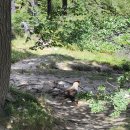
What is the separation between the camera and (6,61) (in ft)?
36.2

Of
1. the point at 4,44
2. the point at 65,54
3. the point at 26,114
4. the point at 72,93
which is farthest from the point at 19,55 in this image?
the point at 4,44

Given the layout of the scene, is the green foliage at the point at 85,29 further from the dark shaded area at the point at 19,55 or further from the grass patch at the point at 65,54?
the grass patch at the point at 65,54

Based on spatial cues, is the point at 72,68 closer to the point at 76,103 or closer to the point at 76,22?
the point at 76,103

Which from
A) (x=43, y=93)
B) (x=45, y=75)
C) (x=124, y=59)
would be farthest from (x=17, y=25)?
(x=43, y=93)

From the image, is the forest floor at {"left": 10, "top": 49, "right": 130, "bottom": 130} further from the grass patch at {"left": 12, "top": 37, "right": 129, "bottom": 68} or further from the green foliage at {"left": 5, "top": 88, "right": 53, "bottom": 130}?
the grass patch at {"left": 12, "top": 37, "right": 129, "bottom": 68}

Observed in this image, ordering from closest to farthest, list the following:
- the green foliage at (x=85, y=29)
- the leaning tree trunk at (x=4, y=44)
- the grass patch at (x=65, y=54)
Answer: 1. the green foliage at (x=85, y=29)
2. the leaning tree trunk at (x=4, y=44)
3. the grass patch at (x=65, y=54)

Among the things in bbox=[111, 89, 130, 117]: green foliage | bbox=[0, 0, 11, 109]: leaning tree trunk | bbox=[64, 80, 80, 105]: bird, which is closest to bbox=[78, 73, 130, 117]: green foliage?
bbox=[111, 89, 130, 117]: green foliage

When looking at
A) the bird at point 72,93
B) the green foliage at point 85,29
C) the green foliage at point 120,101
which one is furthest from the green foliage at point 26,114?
the green foliage at point 120,101

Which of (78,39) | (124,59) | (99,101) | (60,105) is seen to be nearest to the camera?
(99,101)

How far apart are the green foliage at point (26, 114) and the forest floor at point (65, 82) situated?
47 centimetres

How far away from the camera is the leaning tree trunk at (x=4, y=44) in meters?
10.5

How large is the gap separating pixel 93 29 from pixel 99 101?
2645 mm

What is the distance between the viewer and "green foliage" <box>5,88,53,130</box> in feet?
38.1

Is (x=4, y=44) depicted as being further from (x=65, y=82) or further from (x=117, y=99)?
(x=65, y=82)
